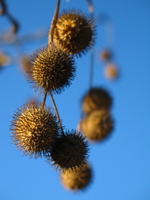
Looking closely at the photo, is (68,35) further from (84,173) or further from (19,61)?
(19,61)

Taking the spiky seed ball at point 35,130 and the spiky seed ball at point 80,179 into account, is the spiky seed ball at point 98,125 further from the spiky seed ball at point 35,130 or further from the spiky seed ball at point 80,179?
the spiky seed ball at point 35,130

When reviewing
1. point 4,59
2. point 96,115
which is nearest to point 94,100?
point 96,115

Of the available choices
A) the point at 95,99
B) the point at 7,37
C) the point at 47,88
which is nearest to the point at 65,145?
the point at 47,88

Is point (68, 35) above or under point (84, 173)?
above

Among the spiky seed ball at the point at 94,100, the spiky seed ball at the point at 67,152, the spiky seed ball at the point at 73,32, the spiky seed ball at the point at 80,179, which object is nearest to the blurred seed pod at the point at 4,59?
the spiky seed ball at the point at 94,100

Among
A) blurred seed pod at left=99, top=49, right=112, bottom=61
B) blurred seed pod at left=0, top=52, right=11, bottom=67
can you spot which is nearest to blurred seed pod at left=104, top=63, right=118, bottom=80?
blurred seed pod at left=99, top=49, right=112, bottom=61

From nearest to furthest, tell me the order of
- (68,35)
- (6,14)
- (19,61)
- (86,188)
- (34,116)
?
1. (34,116)
2. (68,35)
3. (6,14)
4. (86,188)
5. (19,61)
